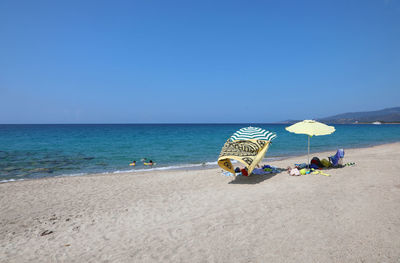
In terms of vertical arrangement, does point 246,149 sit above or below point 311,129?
below

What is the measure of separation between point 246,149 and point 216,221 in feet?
14.2

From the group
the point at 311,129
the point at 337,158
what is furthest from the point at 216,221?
the point at 337,158

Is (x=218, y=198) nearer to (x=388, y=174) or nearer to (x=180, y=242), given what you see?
(x=180, y=242)

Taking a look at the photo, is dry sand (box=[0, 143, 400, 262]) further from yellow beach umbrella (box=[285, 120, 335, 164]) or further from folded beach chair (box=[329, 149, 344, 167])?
yellow beach umbrella (box=[285, 120, 335, 164])

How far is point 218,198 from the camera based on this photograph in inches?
252

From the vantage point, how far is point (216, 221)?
15.7 ft

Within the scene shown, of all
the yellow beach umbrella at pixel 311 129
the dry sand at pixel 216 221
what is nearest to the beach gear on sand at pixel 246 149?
the dry sand at pixel 216 221

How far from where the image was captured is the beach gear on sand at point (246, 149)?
8125mm

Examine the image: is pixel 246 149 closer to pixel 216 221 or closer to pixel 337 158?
pixel 337 158

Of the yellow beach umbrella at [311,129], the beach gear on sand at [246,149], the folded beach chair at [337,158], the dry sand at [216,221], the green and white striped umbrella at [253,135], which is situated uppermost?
the yellow beach umbrella at [311,129]

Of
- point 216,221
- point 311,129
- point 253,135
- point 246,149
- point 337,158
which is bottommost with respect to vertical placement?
point 216,221

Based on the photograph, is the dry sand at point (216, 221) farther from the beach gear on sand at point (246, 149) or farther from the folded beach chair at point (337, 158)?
the folded beach chair at point (337, 158)

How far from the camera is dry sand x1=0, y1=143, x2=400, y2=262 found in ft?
11.9

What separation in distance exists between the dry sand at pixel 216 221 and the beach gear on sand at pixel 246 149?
28.5 inches
